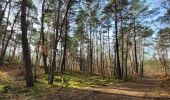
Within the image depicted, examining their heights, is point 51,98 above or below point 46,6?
below

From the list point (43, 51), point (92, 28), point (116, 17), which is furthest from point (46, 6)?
point (92, 28)

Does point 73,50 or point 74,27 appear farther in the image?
point 73,50

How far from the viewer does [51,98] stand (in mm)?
14109

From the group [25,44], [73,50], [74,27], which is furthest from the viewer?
[73,50]

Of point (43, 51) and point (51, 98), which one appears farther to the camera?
point (43, 51)

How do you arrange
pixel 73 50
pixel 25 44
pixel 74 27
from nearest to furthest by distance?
pixel 25 44 < pixel 74 27 < pixel 73 50

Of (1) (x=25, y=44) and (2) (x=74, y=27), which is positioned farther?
(2) (x=74, y=27)

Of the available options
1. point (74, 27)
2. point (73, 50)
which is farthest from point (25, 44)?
point (73, 50)

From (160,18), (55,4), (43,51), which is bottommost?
(43,51)

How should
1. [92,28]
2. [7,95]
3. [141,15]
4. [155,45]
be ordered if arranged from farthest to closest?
1. [155,45]
2. [92,28]
3. [141,15]
4. [7,95]

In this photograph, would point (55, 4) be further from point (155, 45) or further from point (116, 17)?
point (155, 45)

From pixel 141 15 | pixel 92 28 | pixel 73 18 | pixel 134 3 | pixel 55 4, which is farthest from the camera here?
pixel 92 28

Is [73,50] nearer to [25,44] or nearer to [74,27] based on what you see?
[74,27]

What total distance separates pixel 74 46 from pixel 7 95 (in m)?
47.3
